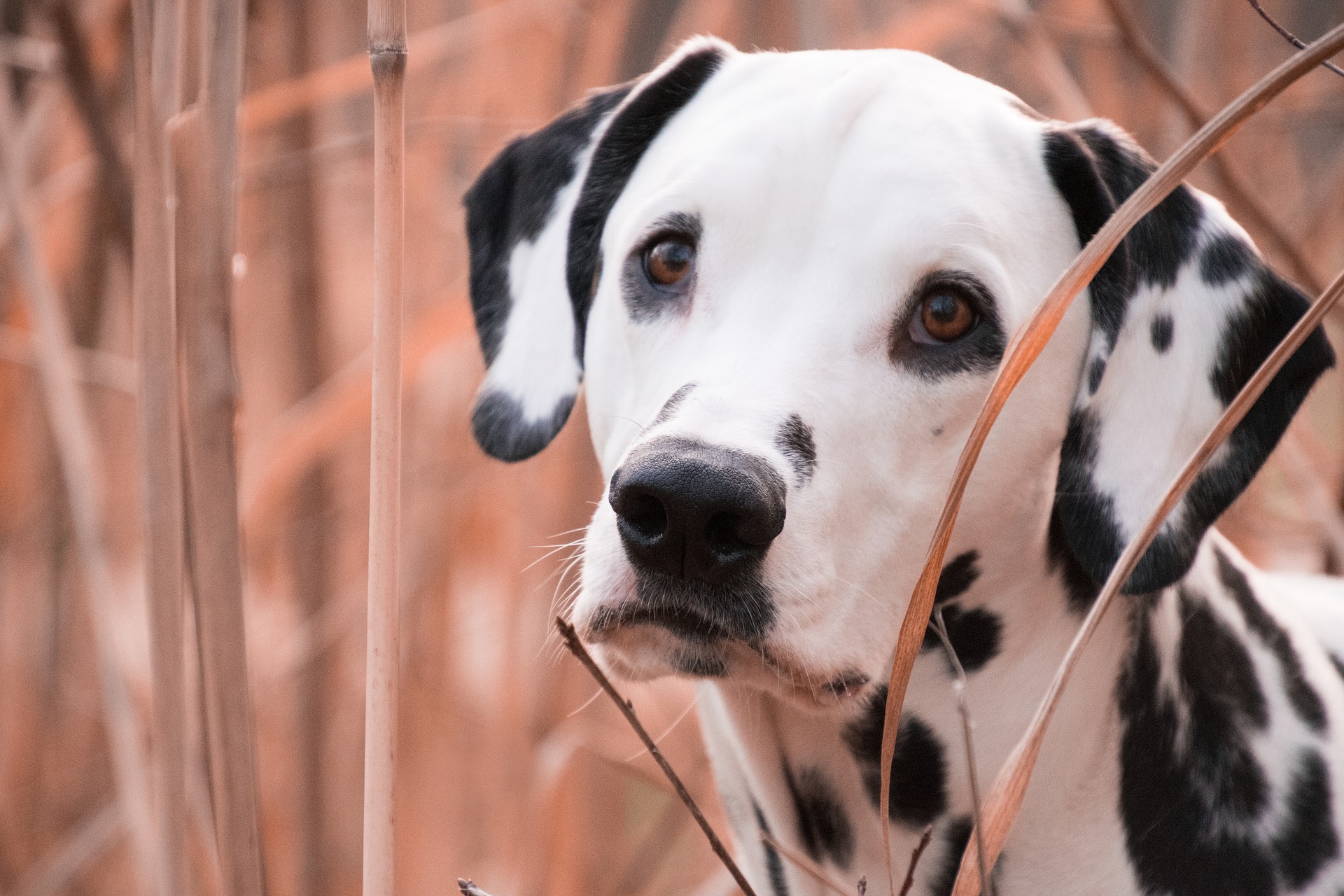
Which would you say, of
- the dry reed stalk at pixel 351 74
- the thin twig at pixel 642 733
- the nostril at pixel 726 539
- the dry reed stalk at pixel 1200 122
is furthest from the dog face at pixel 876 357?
the dry reed stalk at pixel 351 74

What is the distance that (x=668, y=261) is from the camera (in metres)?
1.30

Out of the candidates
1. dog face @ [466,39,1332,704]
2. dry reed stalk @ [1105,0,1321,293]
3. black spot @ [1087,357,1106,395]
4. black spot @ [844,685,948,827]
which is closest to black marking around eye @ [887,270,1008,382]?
dog face @ [466,39,1332,704]

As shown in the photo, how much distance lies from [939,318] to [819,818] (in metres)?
0.56

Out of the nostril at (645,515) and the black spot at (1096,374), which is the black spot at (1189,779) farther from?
the nostril at (645,515)

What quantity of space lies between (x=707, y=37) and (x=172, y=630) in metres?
0.93

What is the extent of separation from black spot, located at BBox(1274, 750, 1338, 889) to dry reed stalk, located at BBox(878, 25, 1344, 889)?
0.54m

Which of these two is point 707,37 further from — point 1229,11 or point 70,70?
point 1229,11

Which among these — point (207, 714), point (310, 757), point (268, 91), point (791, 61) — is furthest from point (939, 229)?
point (310, 757)

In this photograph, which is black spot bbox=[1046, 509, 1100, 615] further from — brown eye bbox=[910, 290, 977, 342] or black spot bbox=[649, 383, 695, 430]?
black spot bbox=[649, 383, 695, 430]

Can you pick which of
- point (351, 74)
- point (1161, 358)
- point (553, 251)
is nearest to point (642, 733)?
point (1161, 358)

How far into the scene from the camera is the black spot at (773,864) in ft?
4.55

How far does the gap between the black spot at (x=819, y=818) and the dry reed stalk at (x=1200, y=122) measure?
110 centimetres

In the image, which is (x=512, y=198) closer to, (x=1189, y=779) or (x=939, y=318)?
(x=939, y=318)

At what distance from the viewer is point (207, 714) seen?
956 millimetres
